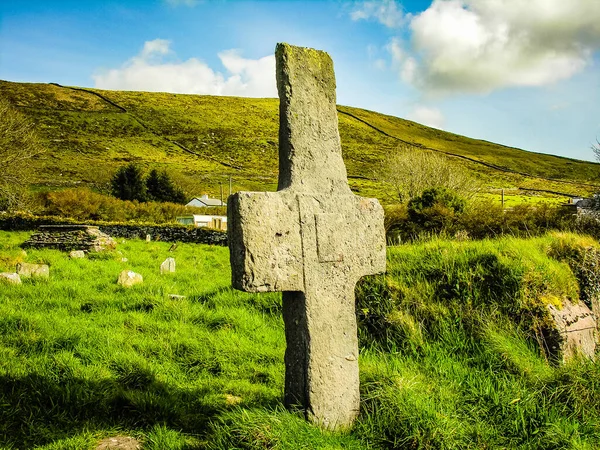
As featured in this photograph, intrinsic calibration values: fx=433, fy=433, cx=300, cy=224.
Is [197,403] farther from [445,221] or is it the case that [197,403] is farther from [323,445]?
[445,221]

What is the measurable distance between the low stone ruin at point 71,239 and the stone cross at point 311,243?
1447 cm

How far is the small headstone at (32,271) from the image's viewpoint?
9.33 metres

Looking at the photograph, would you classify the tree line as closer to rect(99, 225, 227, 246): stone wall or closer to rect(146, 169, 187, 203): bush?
rect(146, 169, 187, 203): bush

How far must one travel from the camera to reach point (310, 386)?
305 cm

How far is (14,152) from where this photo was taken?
73.3 ft

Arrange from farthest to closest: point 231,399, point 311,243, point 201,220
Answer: point 201,220 → point 231,399 → point 311,243

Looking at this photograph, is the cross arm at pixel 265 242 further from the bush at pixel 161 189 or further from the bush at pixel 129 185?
the bush at pixel 161 189

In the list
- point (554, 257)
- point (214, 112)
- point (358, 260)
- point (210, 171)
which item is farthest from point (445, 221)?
point (214, 112)

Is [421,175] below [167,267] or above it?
above

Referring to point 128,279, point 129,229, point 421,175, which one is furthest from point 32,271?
point 421,175

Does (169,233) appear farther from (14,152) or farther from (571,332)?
(571,332)

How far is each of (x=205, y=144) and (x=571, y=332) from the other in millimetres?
90258

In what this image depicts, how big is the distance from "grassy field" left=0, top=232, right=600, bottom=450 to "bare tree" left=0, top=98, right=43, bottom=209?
16.9 metres

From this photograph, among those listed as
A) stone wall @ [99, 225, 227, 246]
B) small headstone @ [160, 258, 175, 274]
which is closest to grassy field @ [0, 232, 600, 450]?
small headstone @ [160, 258, 175, 274]
